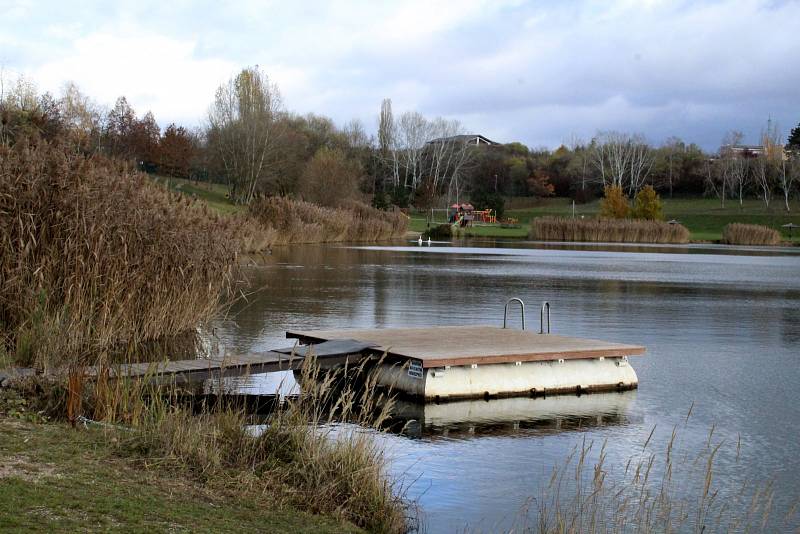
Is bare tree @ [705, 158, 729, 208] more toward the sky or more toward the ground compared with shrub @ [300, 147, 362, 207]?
more toward the sky

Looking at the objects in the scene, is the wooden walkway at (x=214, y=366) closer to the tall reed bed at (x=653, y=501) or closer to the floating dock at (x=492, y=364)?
the floating dock at (x=492, y=364)

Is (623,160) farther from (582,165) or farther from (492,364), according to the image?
(492,364)

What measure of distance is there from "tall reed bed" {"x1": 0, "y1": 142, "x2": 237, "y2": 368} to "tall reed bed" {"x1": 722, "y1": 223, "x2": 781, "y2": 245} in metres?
54.8

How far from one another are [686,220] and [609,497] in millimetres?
75199

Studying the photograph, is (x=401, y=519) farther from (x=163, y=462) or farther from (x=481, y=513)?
(x=163, y=462)

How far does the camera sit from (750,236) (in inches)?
2445

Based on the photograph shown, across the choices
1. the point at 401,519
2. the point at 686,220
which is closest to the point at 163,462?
the point at 401,519

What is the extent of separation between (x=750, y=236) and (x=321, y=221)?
2865 centimetres

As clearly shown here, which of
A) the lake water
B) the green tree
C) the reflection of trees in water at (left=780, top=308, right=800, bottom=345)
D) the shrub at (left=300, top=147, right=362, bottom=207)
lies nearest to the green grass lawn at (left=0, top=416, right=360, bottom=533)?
the lake water

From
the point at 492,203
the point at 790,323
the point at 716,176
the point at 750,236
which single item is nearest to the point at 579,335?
the point at 790,323

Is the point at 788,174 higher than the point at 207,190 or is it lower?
higher

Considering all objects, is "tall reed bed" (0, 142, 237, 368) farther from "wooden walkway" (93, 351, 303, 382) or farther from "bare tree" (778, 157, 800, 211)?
"bare tree" (778, 157, 800, 211)

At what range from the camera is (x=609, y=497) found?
7.64 m

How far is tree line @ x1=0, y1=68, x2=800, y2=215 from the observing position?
220 feet
